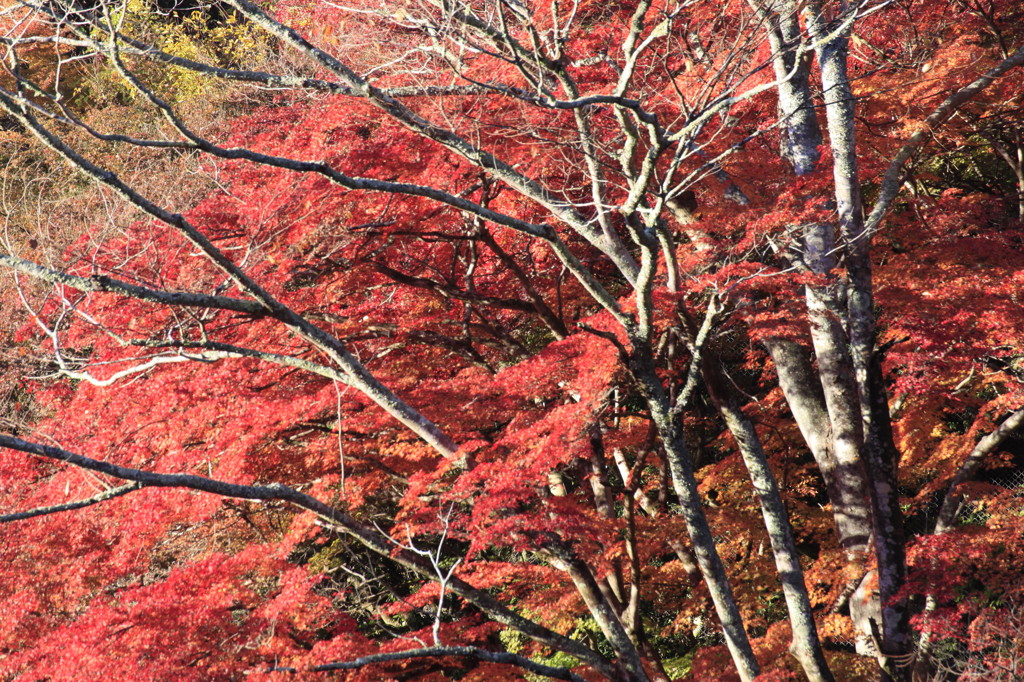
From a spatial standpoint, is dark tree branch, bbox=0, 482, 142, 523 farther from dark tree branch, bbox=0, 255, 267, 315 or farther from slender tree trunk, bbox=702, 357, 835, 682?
slender tree trunk, bbox=702, 357, 835, 682

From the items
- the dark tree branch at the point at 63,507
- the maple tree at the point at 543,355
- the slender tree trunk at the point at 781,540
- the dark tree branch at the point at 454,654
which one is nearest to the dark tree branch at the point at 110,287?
the maple tree at the point at 543,355

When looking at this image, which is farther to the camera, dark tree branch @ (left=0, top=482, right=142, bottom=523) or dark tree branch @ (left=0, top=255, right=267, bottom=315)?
dark tree branch @ (left=0, top=255, right=267, bottom=315)

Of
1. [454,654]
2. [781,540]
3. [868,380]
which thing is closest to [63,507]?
[454,654]

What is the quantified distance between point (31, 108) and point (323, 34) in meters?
9.98

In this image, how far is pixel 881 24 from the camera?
8758 mm

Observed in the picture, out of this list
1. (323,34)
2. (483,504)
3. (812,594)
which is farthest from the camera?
(323,34)

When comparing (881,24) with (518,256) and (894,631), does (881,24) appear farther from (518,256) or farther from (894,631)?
(894,631)

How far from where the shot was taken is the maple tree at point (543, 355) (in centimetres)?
495

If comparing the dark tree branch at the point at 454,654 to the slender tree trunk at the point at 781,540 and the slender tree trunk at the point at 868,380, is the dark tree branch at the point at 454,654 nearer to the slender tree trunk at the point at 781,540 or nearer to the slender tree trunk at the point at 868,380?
the slender tree trunk at the point at 781,540

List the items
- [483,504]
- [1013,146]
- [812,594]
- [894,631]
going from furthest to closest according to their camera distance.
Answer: [1013,146], [812,594], [894,631], [483,504]

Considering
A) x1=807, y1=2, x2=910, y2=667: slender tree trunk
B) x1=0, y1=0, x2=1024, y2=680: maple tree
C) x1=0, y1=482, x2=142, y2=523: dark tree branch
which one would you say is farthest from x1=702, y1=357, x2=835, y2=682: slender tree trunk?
x1=0, y1=482, x2=142, y2=523: dark tree branch

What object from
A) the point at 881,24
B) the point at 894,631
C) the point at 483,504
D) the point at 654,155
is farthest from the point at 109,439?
the point at 881,24

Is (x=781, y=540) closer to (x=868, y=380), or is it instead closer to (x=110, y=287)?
(x=868, y=380)

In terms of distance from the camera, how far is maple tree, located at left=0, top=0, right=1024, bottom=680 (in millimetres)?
4949
